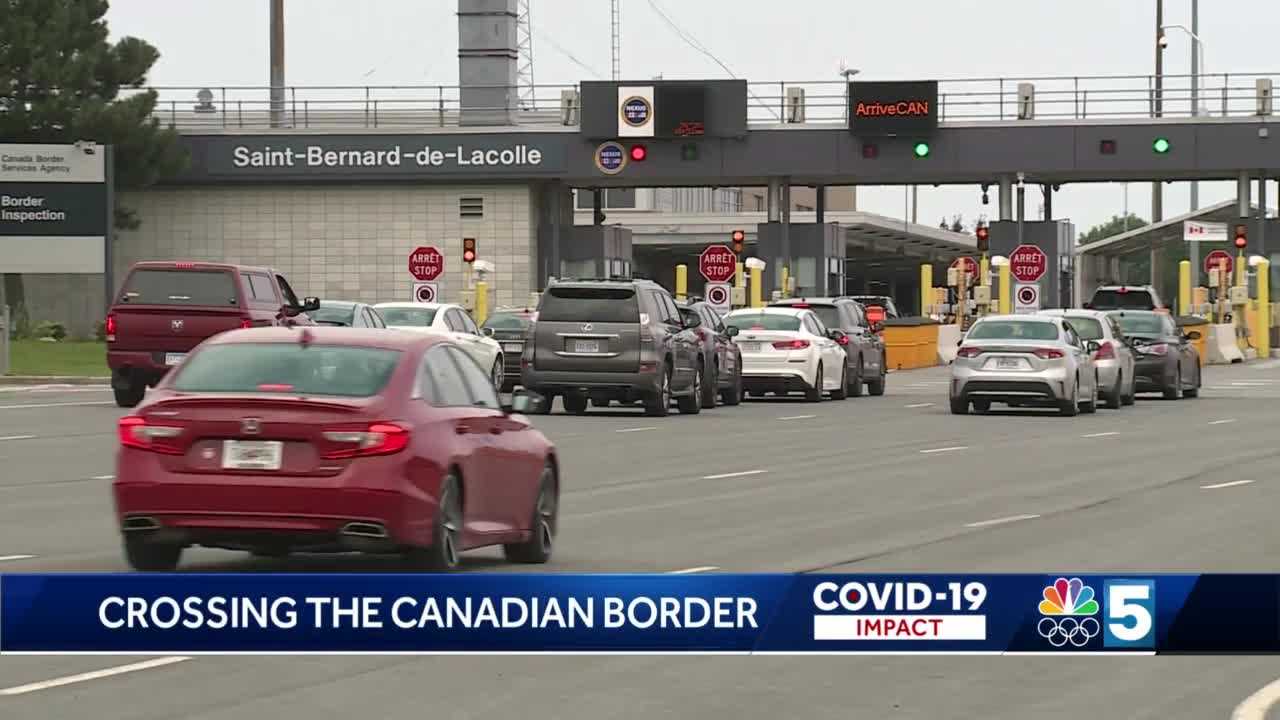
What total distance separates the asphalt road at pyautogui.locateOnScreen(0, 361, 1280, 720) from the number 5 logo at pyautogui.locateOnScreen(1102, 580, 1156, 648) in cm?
136

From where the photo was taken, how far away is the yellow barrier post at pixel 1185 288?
68188 mm

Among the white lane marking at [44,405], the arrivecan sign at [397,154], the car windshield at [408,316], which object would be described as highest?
the arrivecan sign at [397,154]

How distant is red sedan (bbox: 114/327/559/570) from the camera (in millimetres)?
13102

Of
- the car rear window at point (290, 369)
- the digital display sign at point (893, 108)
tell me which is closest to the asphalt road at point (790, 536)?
the car rear window at point (290, 369)

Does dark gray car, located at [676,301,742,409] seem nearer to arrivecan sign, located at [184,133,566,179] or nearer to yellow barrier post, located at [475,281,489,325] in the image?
yellow barrier post, located at [475,281,489,325]

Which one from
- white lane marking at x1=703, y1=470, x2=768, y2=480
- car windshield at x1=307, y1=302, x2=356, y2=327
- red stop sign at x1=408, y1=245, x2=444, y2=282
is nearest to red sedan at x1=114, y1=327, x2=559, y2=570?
white lane marking at x1=703, y1=470, x2=768, y2=480

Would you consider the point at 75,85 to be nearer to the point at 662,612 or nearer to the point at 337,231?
the point at 337,231

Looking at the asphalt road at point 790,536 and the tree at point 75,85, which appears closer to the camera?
the asphalt road at point 790,536

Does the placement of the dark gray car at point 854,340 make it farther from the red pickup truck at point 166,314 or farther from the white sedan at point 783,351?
the red pickup truck at point 166,314

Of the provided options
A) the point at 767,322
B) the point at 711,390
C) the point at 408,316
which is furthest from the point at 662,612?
the point at 767,322

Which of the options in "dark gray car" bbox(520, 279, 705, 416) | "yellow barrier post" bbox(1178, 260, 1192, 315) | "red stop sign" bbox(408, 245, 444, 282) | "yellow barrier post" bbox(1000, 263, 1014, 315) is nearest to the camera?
"dark gray car" bbox(520, 279, 705, 416)

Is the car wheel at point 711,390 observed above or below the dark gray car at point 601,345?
below

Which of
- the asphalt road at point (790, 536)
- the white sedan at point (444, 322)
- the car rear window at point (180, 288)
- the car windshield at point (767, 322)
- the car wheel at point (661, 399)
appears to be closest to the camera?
the asphalt road at point (790, 536)
